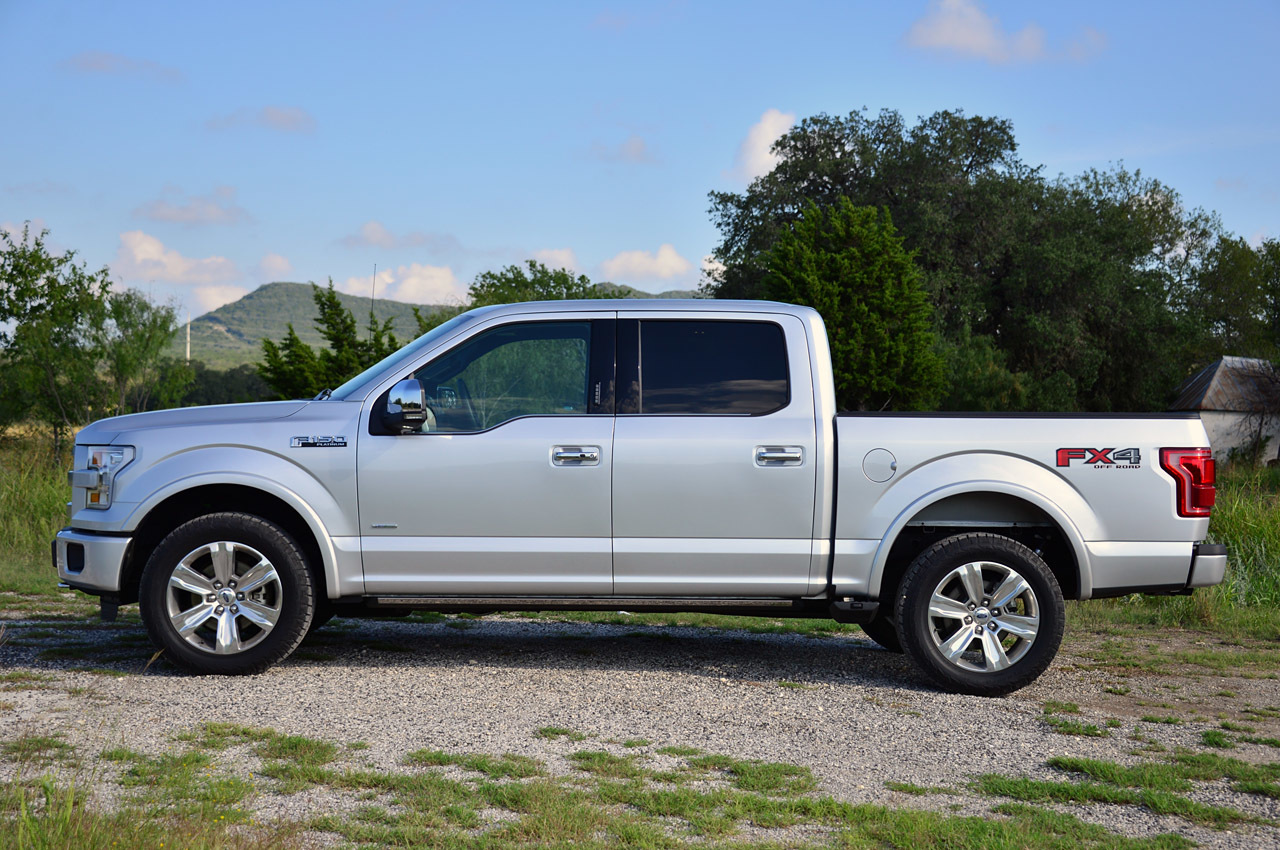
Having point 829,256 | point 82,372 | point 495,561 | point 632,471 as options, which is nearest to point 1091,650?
point 632,471

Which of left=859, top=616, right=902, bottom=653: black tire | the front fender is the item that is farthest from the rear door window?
left=859, top=616, right=902, bottom=653: black tire

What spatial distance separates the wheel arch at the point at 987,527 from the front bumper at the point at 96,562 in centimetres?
417

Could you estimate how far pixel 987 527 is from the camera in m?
6.27

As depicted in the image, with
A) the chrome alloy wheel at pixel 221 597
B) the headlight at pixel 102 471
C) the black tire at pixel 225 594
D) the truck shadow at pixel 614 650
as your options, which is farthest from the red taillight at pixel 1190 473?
the headlight at pixel 102 471

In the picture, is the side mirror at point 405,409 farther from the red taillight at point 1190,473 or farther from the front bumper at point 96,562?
the red taillight at point 1190,473

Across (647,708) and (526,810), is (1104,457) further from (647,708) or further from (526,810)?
(526,810)

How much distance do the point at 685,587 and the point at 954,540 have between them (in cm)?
152

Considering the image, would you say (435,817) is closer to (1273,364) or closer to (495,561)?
(495,561)

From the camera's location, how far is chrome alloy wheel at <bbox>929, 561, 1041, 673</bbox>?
19.6 ft

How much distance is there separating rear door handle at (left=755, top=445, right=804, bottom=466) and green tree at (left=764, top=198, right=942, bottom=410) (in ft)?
123

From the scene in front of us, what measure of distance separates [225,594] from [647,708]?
243cm

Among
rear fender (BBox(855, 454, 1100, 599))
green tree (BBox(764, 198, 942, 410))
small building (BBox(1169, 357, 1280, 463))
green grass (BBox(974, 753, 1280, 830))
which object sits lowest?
green grass (BBox(974, 753, 1280, 830))

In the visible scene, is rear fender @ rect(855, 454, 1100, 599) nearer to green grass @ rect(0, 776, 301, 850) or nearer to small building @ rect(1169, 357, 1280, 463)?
green grass @ rect(0, 776, 301, 850)

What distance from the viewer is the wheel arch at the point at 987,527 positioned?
597 cm
